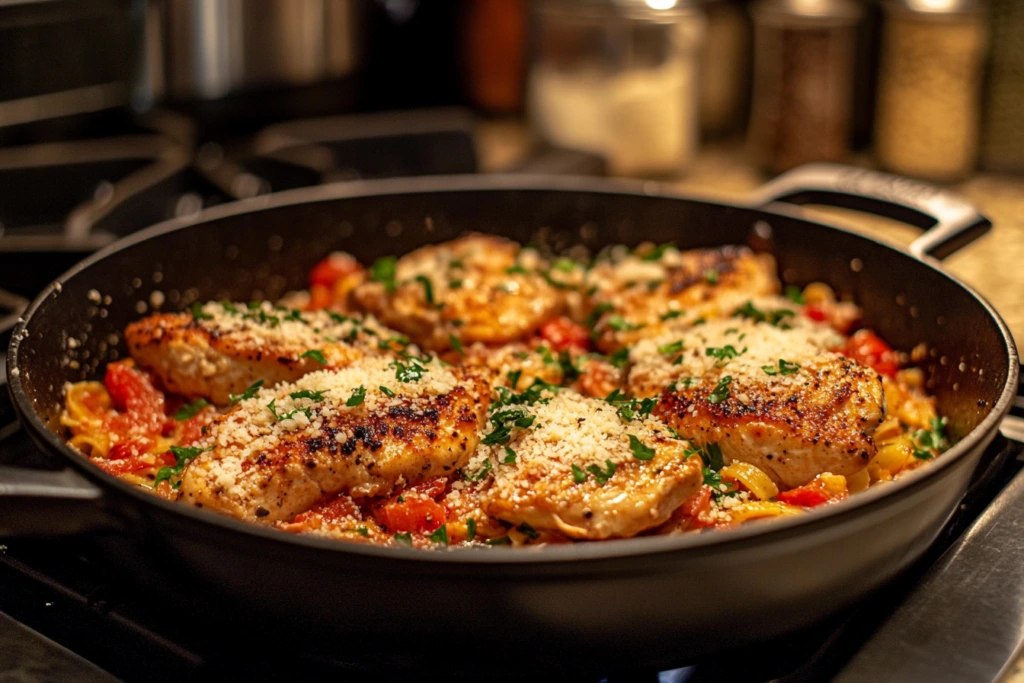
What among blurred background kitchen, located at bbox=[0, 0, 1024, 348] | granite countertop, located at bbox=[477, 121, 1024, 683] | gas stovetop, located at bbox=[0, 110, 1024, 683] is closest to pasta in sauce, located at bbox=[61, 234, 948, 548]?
gas stovetop, located at bbox=[0, 110, 1024, 683]

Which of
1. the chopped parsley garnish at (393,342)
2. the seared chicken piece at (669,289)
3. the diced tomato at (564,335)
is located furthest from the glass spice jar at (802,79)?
the chopped parsley garnish at (393,342)

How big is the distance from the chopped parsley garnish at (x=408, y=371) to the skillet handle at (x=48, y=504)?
642mm

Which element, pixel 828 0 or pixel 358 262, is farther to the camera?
pixel 828 0

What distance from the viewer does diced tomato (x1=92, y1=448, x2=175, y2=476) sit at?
173cm

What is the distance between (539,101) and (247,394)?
2.21 meters

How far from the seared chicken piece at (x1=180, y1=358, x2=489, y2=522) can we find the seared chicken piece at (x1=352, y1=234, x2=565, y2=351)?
408 mm

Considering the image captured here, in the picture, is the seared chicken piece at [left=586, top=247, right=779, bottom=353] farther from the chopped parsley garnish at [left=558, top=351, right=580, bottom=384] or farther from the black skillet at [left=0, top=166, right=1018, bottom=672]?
the black skillet at [left=0, top=166, right=1018, bottom=672]

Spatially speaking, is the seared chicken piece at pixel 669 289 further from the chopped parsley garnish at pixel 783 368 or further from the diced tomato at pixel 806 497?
the diced tomato at pixel 806 497

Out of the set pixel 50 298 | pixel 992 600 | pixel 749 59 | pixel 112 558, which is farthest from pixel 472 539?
pixel 749 59

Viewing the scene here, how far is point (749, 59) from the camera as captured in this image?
13.2ft

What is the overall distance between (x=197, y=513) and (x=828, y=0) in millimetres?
2972

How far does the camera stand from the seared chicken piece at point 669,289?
2.18 metres

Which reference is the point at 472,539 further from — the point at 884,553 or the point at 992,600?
the point at 992,600

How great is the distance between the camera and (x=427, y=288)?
2195 mm
